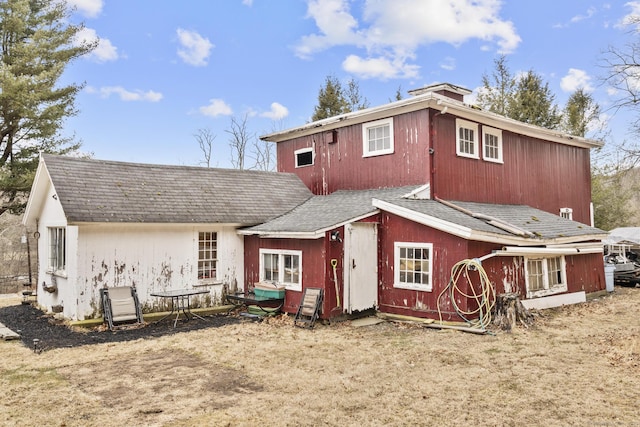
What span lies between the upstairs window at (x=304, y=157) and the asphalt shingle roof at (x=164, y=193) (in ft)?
4.19

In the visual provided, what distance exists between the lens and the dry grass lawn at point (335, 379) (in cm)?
495

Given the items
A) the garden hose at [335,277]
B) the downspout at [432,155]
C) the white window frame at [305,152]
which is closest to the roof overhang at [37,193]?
the garden hose at [335,277]

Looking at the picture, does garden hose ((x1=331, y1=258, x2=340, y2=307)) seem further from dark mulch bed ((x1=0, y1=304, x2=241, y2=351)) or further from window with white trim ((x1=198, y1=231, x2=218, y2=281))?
window with white trim ((x1=198, y1=231, x2=218, y2=281))

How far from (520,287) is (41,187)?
13.9 metres

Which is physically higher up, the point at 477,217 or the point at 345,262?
the point at 477,217

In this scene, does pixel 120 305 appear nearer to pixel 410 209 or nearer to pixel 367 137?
pixel 410 209

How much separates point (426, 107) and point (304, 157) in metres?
5.76

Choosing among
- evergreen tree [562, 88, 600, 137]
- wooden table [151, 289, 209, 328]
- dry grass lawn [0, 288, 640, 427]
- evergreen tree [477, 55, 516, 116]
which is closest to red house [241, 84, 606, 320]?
dry grass lawn [0, 288, 640, 427]

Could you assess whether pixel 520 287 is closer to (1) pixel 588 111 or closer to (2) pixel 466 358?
(2) pixel 466 358

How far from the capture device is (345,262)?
10.6m

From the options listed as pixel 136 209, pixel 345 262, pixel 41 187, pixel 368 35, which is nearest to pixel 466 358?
pixel 345 262

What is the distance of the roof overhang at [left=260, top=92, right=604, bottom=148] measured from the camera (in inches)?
480

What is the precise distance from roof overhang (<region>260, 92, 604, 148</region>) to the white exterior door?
3.93 metres

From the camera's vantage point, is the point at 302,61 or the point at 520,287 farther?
the point at 302,61
